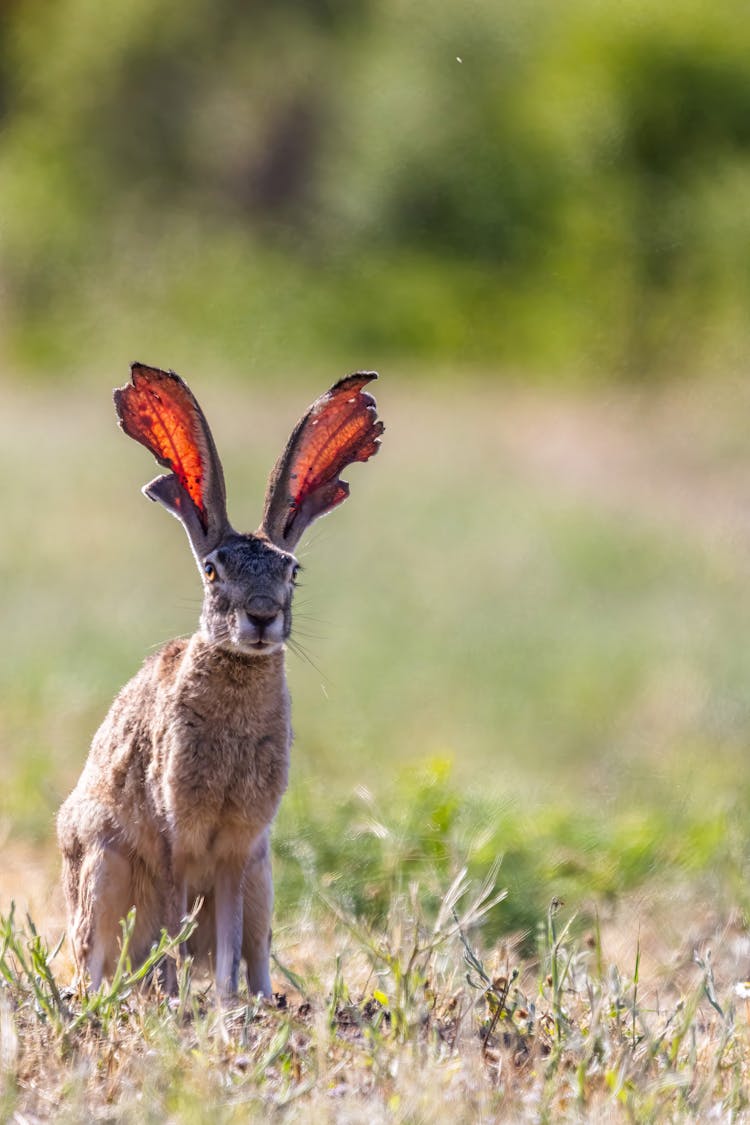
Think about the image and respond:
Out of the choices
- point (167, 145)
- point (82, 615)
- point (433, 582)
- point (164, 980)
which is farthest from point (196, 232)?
point (164, 980)

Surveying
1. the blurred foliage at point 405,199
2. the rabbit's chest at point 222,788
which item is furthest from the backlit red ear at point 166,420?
the blurred foliage at point 405,199

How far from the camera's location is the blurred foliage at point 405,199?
2342 cm

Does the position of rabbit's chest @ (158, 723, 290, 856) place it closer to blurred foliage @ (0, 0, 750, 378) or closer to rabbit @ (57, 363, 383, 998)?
rabbit @ (57, 363, 383, 998)

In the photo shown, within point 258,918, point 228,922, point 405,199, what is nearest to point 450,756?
point 258,918

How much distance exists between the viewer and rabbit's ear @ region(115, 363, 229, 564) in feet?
15.7

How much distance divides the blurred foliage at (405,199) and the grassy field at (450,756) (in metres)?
1.80

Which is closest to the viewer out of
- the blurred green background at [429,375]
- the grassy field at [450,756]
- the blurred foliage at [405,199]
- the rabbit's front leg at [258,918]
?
the grassy field at [450,756]

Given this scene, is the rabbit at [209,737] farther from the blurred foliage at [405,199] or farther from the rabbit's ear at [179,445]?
the blurred foliage at [405,199]

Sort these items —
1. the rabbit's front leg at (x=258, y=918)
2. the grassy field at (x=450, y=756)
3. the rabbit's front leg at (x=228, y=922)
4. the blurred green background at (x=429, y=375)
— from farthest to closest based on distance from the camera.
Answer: the blurred green background at (x=429, y=375), the rabbit's front leg at (x=258, y=918), the rabbit's front leg at (x=228, y=922), the grassy field at (x=450, y=756)

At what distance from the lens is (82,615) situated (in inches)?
512

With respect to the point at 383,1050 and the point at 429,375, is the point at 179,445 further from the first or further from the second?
the point at 429,375

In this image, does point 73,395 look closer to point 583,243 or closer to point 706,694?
point 583,243

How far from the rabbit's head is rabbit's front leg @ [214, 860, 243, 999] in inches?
23.9

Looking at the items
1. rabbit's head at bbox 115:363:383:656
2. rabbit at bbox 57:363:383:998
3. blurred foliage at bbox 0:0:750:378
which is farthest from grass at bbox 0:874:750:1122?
blurred foliage at bbox 0:0:750:378
